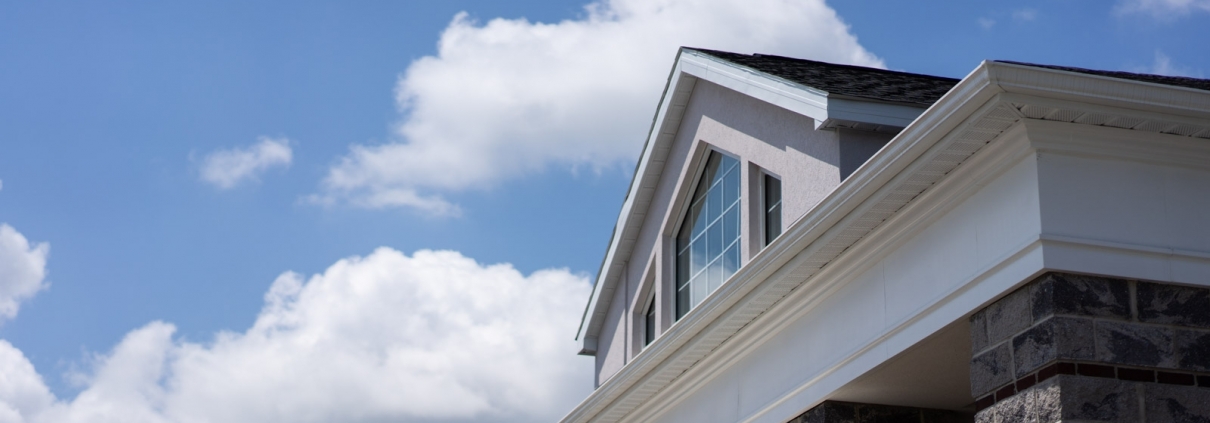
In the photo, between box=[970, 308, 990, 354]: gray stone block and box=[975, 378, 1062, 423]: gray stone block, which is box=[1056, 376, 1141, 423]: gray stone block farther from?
box=[970, 308, 990, 354]: gray stone block

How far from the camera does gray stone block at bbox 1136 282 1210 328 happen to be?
249 inches

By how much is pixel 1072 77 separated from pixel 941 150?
2.65 feet

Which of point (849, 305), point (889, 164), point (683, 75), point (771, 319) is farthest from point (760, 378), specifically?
point (683, 75)

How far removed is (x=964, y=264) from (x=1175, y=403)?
1276 millimetres

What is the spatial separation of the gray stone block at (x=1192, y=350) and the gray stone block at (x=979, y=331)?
0.92 meters

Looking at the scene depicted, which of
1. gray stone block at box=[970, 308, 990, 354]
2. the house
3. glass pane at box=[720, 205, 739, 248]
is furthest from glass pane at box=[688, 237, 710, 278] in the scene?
gray stone block at box=[970, 308, 990, 354]

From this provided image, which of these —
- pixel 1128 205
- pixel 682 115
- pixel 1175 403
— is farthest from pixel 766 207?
pixel 1175 403

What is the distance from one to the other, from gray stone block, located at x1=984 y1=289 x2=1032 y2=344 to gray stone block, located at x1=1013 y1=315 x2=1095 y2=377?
0.35ft

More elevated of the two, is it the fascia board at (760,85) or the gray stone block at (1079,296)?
the fascia board at (760,85)

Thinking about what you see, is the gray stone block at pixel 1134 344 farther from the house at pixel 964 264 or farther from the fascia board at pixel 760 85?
the fascia board at pixel 760 85

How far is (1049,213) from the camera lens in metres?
6.25

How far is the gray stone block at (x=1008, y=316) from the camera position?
6.33 meters

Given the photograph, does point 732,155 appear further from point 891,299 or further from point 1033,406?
point 1033,406

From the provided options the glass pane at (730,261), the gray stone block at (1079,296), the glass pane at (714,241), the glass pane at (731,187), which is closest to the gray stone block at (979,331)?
the gray stone block at (1079,296)
